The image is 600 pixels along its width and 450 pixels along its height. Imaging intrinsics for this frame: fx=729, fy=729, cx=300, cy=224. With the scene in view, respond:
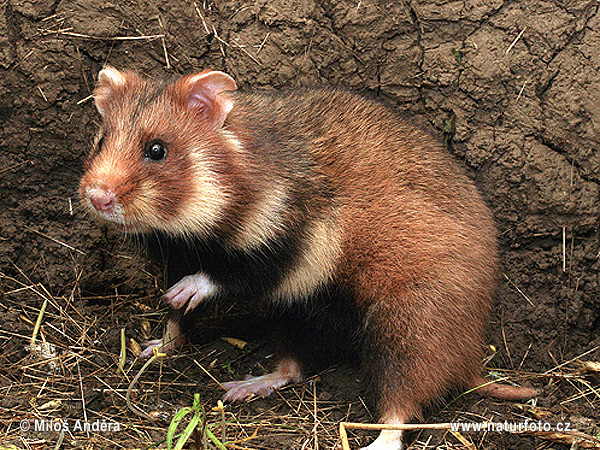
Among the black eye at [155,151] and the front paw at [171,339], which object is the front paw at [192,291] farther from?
the black eye at [155,151]

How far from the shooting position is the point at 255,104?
4.72 m

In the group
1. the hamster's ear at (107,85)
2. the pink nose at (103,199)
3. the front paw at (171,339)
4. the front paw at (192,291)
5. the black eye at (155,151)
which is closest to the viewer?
the pink nose at (103,199)

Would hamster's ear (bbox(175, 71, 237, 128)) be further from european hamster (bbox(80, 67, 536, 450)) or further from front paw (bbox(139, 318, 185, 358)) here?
front paw (bbox(139, 318, 185, 358))

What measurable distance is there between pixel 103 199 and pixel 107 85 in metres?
0.94

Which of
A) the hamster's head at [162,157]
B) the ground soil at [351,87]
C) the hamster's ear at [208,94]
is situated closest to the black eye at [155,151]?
the hamster's head at [162,157]

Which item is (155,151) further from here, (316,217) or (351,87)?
(351,87)

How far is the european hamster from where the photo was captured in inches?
163

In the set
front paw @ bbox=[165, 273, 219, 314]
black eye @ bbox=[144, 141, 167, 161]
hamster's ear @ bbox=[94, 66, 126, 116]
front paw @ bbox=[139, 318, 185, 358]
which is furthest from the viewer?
front paw @ bbox=[139, 318, 185, 358]

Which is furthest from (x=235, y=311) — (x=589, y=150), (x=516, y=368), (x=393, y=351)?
(x=589, y=150)

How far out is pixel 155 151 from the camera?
Answer: 13.5 feet

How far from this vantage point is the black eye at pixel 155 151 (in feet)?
13.5

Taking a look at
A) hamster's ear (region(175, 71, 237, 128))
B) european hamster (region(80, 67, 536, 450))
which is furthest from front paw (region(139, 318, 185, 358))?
hamster's ear (region(175, 71, 237, 128))

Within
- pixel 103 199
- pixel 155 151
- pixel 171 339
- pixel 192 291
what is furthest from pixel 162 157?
pixel 171 339

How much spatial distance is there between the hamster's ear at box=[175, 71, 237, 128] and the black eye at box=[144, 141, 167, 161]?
1.01 feet
